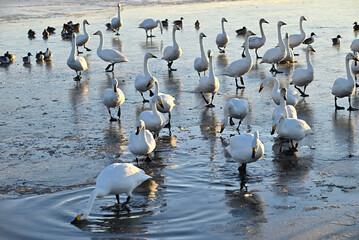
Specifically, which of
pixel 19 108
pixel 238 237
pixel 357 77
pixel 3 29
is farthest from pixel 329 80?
pixel 3 29

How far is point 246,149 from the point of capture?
996cm

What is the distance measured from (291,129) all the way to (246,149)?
4.83 ft

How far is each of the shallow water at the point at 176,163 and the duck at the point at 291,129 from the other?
1.08 ft

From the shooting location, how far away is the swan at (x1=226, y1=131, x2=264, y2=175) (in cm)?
986

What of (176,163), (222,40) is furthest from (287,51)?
(176,163)

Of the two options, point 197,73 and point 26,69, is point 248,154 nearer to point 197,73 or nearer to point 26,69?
point 197,73

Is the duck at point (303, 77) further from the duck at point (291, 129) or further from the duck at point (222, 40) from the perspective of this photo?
the duck at point (222, 40)

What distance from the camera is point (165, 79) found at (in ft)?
59.5

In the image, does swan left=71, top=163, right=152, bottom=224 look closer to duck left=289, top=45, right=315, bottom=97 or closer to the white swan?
the white swan

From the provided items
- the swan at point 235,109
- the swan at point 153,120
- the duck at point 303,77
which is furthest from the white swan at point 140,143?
the duck at point 303,77

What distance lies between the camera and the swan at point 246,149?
986cm

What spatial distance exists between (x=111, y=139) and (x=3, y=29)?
1902cm

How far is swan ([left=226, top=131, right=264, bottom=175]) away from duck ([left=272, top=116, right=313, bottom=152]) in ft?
3.42

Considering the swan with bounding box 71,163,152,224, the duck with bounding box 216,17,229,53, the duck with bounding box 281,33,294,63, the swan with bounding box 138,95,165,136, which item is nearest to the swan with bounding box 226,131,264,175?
the swan with bounding box 71,163,152,224
